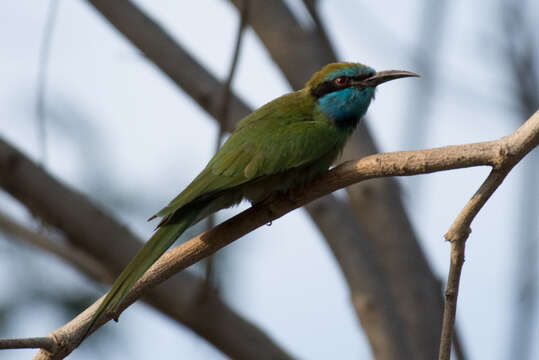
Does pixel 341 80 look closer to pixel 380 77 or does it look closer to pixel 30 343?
pixel 380 77

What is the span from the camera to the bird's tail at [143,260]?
2523 millimetres

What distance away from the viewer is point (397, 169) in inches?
98.7

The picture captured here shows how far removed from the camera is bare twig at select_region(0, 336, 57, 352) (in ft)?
7.00

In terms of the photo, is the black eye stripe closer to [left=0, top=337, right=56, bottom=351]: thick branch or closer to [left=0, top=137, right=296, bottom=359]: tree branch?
[left=0, top=137, right=296, bottom=359]: tree branch

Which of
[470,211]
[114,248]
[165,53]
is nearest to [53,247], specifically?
[114,248]

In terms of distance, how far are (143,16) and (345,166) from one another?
2296 millimetres

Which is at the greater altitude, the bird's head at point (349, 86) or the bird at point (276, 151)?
the bird's head at point (349, 86)

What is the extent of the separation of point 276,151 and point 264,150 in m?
0.05

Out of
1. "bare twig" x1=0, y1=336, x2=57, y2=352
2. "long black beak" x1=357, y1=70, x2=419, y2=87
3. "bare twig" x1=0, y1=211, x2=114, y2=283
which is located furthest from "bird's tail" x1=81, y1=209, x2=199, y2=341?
"bare twig" x1=0, y1=211, x2=114, y2=283

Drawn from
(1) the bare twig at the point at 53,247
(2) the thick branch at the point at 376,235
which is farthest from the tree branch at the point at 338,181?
(1) the bare twig at the point at 53,247

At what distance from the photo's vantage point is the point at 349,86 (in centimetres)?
373

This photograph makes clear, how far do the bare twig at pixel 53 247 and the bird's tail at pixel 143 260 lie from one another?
6.52 feet

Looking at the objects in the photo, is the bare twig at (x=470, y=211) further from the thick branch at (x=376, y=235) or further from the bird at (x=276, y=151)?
the thick branch at (x=376, y=235)

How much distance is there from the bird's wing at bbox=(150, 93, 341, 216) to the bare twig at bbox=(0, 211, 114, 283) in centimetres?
176
